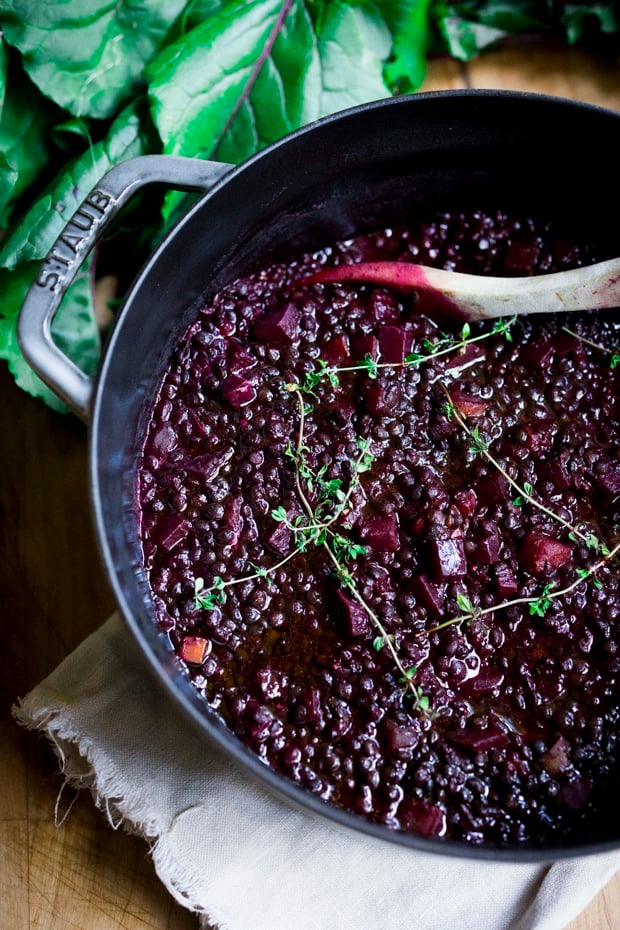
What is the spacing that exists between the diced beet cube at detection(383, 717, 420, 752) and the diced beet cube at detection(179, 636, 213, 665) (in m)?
0.44

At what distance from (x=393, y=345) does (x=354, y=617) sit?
696 millimetres

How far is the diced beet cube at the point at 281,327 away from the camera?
Answer: 2.29m

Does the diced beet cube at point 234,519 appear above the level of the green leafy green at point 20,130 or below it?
below

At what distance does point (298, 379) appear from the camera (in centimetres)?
228

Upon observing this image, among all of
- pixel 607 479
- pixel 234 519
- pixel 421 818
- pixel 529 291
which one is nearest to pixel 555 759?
pixel 421 818

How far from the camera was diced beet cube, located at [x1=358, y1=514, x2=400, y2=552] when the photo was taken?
213 cm

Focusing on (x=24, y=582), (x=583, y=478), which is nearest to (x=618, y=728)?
(x=583, y=478)

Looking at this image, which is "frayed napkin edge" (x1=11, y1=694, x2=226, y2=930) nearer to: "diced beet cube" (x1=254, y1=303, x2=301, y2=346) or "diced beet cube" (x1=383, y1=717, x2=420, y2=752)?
"diced beet cube" (x1=383, y1=717, x2=420, y2=752)

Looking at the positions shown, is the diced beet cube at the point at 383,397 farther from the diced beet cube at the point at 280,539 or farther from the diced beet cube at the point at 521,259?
the diced beet cube at the point at 521,259

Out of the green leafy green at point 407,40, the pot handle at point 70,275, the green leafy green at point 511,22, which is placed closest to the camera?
the pot handle at point 70,275

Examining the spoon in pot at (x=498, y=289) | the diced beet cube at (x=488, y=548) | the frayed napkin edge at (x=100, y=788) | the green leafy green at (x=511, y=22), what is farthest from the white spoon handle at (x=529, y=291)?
the frayed napkin edge at (x=100, y=788)

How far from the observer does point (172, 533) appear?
2139 millimetres

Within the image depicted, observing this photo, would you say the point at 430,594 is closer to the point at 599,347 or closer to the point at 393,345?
the point at 393,345

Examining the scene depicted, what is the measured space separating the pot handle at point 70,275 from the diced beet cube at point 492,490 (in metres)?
0.96
